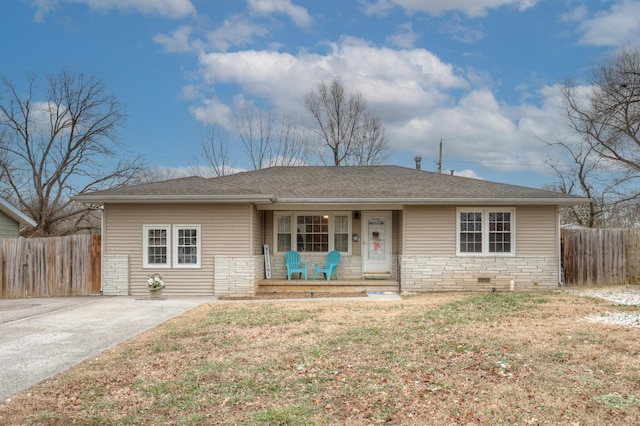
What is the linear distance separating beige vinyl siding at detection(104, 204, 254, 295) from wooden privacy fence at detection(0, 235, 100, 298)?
0.74 metres

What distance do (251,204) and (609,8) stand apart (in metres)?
12.7

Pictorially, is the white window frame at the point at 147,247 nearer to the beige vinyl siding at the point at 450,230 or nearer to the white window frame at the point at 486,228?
the beige vinyl siding at the point at 450,230

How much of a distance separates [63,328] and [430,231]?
927cm

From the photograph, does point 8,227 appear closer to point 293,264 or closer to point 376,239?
point 293,264

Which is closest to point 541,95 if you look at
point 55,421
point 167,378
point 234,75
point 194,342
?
point 234,75

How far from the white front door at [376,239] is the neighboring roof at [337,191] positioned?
3.05 feet

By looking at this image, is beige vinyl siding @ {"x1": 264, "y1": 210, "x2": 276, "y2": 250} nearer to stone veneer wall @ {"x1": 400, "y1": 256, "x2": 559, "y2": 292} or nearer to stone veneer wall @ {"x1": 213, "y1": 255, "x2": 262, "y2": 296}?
stone veneer wall @ {"x1": 213, "y1": 255, "x2": 262, "y2": 296}

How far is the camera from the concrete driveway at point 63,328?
20.6 feet

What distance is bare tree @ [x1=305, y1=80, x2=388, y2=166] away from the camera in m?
30.4

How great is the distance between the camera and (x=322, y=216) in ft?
51.5

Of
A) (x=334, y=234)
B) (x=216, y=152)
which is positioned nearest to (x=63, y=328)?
(x=334, y=234)

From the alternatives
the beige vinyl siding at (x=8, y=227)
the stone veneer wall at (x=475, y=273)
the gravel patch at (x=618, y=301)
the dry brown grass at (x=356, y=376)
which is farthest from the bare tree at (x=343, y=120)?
the dry brown grass at (x=356, y=376)

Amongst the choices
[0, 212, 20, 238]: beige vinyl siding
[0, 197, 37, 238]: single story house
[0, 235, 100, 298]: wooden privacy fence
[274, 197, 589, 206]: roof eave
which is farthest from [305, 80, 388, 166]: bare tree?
[0, 235, 100, 298]: wooden privacy fence

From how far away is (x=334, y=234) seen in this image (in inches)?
615
